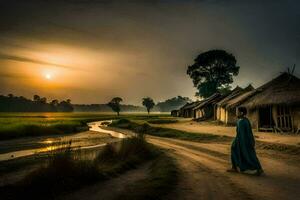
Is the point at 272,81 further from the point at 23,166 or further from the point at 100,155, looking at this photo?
the point at 23,166

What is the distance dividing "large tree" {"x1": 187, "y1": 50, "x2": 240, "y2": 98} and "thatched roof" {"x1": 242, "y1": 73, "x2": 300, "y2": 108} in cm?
4328

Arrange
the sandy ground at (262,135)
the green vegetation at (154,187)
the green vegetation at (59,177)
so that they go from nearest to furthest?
the green vegetation at (154,187) → the green vegetation at (59,177) → the sandy ground at (262,135)

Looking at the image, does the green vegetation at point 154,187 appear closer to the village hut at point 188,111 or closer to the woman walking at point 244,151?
the woman walking at point 244,151

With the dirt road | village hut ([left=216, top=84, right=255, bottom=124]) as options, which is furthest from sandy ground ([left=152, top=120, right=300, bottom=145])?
the dirt road

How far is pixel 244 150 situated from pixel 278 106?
2030cm

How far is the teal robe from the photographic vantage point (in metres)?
10.2

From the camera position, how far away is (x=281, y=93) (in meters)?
28.6

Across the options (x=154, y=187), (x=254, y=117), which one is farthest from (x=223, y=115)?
(x=154, y=187)

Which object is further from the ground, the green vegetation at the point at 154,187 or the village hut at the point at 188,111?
the village hut at the point at 188,111

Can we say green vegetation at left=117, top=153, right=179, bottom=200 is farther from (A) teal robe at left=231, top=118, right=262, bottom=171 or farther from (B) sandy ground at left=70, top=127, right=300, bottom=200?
(A) teal robe at left=231, top=118, right=262, bottom=171

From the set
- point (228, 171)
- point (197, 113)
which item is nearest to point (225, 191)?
point (228, 171)

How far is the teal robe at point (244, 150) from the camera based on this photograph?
400 inches

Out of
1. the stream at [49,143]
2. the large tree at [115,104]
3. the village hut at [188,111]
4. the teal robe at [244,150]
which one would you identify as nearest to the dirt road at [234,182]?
the teal robe at [244,150]

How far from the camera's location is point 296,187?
8.37 meters
